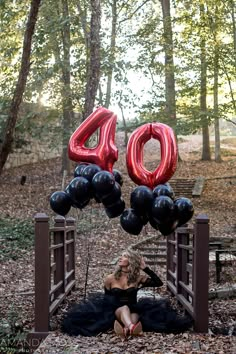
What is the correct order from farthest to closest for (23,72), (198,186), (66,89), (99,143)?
(198,186)
(66,89)
(23,72)
(99,143)

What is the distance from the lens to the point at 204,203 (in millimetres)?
16469

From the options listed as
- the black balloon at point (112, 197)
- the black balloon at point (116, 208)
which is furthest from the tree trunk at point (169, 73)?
the black balloon at point (112, 197)

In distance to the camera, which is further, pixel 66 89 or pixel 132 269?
pixel 66 89

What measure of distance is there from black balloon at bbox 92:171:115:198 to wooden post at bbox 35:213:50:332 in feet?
2.02

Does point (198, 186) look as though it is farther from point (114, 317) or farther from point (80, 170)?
point (114, 317)

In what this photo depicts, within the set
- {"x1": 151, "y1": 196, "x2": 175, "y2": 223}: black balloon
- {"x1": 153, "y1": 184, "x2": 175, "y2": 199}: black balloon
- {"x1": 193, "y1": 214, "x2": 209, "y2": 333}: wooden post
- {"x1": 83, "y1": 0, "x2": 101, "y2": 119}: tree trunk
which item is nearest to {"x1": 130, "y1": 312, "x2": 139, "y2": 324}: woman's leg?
{"x1": 193, "y1": 214, "x2": 209, "y2": 333}: wooden post

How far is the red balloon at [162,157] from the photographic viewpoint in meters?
5.30

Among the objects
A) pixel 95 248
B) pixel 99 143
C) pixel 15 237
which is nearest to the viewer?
pixel 99 143

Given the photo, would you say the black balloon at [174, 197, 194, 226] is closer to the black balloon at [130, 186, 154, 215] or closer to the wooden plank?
the black balloon at [130, 186, 154, 215]

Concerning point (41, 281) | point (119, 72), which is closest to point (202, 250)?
point (41, 281)

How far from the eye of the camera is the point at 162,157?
5.34 meters

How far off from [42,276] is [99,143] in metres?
1.63

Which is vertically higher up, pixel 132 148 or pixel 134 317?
pixel 132 148

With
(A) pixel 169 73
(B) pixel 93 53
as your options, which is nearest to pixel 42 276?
(B) pixel 93 53
